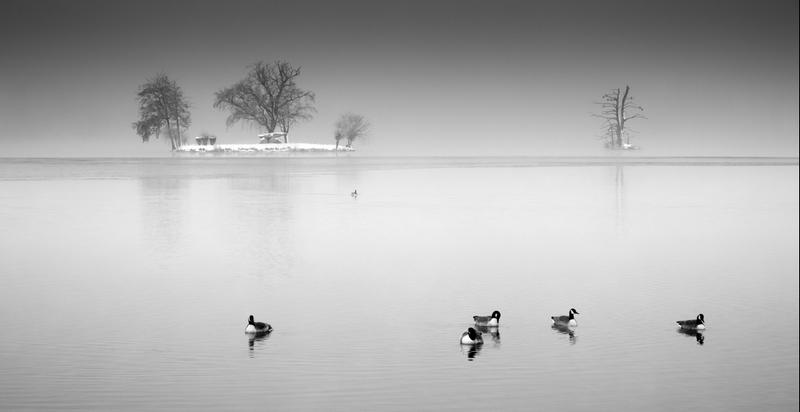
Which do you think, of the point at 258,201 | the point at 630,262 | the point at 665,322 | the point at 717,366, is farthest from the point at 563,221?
the point at 717,366

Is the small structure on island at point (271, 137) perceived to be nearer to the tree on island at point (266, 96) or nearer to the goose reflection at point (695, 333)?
the tree on island at point (266, 96)

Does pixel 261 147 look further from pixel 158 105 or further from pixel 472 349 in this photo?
pixel 472 349

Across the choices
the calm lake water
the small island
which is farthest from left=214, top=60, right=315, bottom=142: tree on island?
the calm lake water

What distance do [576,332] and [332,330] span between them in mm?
3858

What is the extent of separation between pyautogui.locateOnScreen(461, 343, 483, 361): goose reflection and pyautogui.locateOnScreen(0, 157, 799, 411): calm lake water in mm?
33

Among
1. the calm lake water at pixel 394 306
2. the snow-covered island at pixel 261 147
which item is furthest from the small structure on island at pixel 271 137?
the calm lake water at pixel 394 306

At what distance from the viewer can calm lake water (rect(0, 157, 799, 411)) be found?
12289 mm

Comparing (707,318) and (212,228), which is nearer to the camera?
(707,318)

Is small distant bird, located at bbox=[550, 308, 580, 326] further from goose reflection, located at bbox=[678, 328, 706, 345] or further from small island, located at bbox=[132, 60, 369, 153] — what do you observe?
small island, located at bbox=[132, 60, 369, 153]

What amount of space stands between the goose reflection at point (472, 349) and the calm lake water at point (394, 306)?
3 centimetres

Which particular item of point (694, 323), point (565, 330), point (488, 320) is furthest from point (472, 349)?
point (694, 323)

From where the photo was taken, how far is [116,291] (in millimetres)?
19328

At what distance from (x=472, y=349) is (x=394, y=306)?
3.57 m

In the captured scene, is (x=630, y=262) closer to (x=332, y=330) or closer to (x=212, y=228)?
(x=332, y=330)
